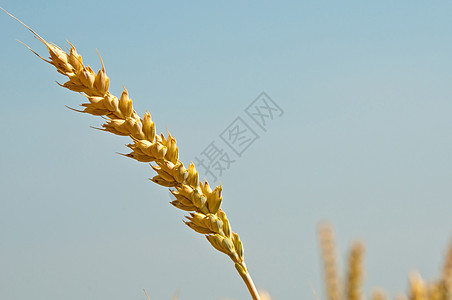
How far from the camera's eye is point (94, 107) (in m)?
1.08

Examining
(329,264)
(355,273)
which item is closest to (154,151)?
(355,273)

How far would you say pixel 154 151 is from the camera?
3.59ft

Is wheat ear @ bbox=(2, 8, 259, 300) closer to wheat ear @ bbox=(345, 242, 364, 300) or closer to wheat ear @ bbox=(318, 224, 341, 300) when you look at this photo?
wheat ear @ bbox=(345, 242, 364, 300)

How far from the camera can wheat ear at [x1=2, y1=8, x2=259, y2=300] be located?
3.52ft

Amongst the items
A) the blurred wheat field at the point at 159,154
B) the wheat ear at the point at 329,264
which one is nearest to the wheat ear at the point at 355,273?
the wheat ear at the point at 329,264

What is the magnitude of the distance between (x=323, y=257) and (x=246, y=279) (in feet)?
9.08

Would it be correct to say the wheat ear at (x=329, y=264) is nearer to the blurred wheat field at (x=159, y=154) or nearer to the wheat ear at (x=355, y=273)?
the wheat ear at (x=355, y=273)

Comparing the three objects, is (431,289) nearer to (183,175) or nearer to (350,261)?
(350,261)

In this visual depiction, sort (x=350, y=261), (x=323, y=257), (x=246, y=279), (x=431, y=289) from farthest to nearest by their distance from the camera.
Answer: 1. (x=323, y=257)
2. (x=350, y=261)
3. (x=431, y=289)
4. (x=246, y=279)

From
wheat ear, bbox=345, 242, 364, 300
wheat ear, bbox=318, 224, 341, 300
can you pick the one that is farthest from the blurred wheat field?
wheat ear, bbox=318, 224, 341, 300

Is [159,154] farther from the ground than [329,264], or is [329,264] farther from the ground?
[159,154]

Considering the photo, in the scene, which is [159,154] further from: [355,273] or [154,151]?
[355,273]

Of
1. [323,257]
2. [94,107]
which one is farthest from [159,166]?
[323,257]

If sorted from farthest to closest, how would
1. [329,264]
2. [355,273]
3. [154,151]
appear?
[329,264] → [355,273] → [154,151]
